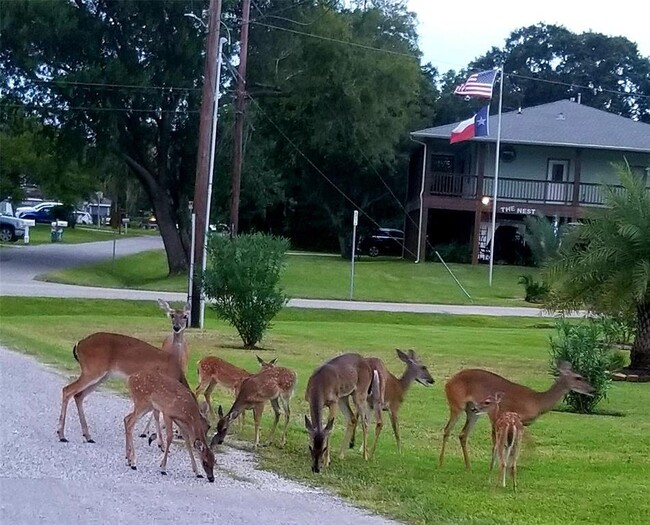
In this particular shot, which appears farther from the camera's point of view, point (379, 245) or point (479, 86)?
point (379, 245)

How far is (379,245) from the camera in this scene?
60.2 meters

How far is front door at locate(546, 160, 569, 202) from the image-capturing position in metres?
49.7

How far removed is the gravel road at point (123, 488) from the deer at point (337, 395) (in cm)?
52

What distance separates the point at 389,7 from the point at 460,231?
1167 cm

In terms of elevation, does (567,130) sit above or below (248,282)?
above

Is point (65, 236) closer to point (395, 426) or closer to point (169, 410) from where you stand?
point (395, 426)

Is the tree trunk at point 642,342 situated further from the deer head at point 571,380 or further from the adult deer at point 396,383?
the adult deer at point 396,383

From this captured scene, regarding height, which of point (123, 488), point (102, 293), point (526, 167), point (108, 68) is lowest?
point (102, 293)

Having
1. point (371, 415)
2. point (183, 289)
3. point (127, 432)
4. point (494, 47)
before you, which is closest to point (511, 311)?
point (183, 289)

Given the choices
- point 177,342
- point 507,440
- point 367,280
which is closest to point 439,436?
point 507,440

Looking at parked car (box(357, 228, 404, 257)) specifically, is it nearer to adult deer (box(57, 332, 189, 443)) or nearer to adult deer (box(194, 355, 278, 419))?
adult deer (box(194, 355, 278, 419))

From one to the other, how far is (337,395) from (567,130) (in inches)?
1687

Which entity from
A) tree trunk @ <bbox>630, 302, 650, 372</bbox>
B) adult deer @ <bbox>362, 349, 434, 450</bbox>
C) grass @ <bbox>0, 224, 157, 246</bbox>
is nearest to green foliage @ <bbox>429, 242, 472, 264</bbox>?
grass @ <bbox>0, 224, 157, 246</bbox>

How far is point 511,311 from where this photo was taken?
35031mm
